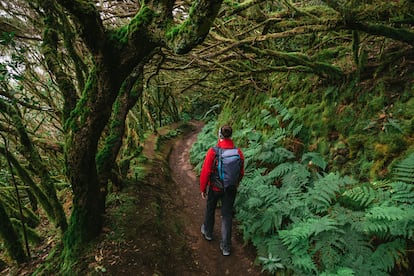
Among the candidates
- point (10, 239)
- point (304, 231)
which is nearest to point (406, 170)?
point (304, 231)

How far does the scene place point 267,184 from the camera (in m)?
5.80

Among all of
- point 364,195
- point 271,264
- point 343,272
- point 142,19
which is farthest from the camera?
point 271,264

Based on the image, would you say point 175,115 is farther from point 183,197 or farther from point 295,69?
point 295,69

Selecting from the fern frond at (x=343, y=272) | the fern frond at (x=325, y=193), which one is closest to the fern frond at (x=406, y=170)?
the fern frond at (x=325, y=193)

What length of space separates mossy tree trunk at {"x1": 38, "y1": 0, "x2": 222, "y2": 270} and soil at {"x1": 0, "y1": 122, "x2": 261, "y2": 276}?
0.44 m

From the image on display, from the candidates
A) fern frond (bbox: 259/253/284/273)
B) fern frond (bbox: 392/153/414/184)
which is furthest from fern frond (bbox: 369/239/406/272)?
fern frond (bbox: 259/253/284/273)

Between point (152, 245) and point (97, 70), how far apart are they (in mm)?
3270

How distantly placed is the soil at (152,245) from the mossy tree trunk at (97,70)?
44 cm

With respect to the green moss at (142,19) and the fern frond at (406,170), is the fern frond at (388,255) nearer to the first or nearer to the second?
the fern frond at (406,170)

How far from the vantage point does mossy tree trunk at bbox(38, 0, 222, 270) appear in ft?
8.46

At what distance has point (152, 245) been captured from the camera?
4.73 metres

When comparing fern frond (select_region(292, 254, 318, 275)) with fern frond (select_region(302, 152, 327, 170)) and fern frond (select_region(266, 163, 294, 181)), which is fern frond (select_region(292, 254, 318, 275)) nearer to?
fern frond (select_region(302, 152, 327, 170))

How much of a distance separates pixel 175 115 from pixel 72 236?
17.5 meters

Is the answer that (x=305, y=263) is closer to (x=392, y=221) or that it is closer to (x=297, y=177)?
(x=392, y=221)
